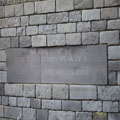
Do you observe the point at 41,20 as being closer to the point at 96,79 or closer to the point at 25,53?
the point at 25,53

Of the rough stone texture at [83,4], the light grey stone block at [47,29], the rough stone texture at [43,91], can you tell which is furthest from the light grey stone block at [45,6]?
the rough stone texture at [43,91]

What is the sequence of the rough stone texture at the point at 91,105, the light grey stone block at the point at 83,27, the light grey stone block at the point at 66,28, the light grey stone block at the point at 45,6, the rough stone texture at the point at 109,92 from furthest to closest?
the light grey stone block at the point at 45,6
the light grey stone block at the point at 66,28
the light grey stone block at the point at 83,27
the rough stone texture at the point at 91,105
the rough stone texture at the point at 109,92

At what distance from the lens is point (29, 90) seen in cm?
513

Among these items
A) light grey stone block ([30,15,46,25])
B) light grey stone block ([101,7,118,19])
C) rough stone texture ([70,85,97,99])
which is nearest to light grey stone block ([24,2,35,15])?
light grey stone block ([30,15,46,25])

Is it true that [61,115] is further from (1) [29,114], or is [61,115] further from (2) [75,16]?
(2) [75,16]

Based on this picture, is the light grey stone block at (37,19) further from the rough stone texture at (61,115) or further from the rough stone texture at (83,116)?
the rough stone texture at (83,116)

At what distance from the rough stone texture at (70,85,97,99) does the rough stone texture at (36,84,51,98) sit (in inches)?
16.9

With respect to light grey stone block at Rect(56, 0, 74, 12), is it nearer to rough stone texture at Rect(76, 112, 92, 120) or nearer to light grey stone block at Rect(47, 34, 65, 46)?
light grey stone block at Rect(47, 34, 65, 46)

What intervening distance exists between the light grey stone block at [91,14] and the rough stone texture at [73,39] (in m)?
0.29

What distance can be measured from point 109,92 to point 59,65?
3.22ft

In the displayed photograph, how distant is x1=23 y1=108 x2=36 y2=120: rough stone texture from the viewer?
5082 mm

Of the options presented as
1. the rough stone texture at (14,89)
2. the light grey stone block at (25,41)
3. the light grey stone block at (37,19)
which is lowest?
the rough stone texture at (14,89)

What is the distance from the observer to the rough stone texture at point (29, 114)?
5.08 m

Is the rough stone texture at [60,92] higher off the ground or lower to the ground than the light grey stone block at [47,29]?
lower
